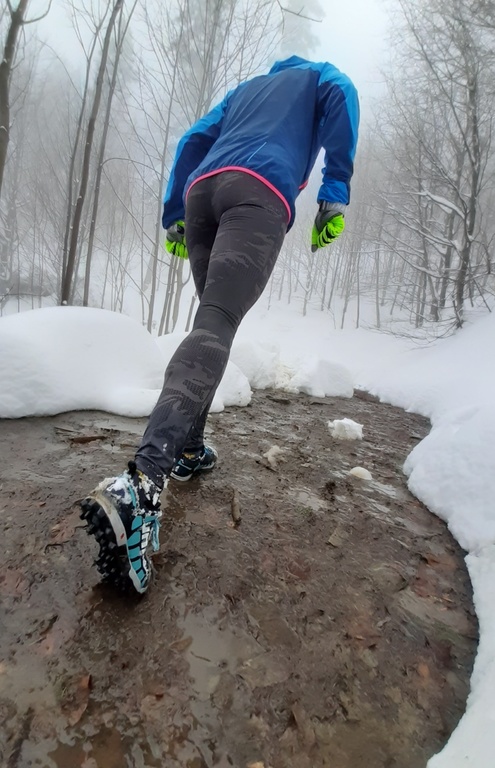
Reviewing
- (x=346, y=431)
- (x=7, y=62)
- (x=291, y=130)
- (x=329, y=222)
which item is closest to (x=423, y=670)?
(x=329, y=222)

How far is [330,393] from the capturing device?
460cm

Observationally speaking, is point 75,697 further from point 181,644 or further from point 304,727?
point 304,727

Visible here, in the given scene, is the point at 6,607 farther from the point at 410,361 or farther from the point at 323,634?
the point at 410,361

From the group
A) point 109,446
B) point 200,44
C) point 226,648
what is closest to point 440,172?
point 200,44

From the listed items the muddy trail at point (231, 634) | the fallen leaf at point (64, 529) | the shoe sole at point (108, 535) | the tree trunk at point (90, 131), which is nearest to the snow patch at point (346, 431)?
the muddy trail at point (231, 634)

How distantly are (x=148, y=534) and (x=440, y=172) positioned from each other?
8974mm

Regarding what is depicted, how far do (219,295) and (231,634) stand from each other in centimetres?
88

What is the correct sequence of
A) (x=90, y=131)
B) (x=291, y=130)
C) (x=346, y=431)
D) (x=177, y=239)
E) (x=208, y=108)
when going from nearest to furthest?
(x=291, y=130) < (x=177, y=239) < (x=346, y=431) < (x=90, y=131) < (x=208, y=108)

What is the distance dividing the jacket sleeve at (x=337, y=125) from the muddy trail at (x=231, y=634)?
1.25 meters

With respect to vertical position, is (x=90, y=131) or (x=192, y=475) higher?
(x=90, y=131)

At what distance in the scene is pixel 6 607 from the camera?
32.9 inches

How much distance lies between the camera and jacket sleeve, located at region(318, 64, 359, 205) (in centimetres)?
123

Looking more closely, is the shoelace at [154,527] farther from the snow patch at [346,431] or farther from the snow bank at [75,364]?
the snow patch at [346,431]

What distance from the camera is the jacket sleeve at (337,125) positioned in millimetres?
1233
